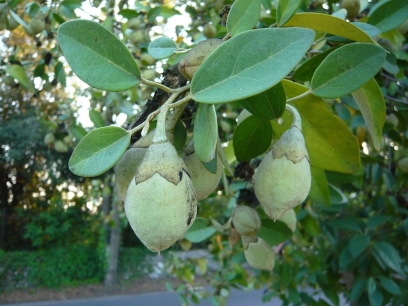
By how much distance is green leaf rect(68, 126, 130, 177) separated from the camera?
1.53 ft

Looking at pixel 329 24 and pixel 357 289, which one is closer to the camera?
pixel 329 24

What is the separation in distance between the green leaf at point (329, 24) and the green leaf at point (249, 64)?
23 cm

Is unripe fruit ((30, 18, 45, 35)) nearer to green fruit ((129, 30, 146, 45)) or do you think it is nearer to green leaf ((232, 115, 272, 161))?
green fruit ((129, 30, 146, 45))

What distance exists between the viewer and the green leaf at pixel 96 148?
468 mm

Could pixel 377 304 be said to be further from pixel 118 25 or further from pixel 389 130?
pixel 118 25

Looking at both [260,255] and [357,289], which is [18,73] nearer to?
[260,255]

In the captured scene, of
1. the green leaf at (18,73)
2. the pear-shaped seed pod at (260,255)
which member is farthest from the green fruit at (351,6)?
the green leaf at (18,73)

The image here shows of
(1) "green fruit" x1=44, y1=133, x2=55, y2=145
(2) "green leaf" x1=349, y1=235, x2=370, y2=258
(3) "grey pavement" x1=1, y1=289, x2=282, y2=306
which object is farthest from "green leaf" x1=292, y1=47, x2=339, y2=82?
(3) "grey pavement" x1=1, y1=289, x2=282, y2=306

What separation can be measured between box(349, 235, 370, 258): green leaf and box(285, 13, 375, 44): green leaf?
1.06 m

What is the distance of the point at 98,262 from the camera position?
366 inches

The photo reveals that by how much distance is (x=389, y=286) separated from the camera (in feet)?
5.07

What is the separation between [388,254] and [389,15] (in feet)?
3.23

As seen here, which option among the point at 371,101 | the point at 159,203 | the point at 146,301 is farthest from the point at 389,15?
the point at 146,301

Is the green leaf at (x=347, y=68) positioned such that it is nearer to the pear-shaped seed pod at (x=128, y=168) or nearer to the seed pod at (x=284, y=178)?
the seed pod at (x=284, y=178)
